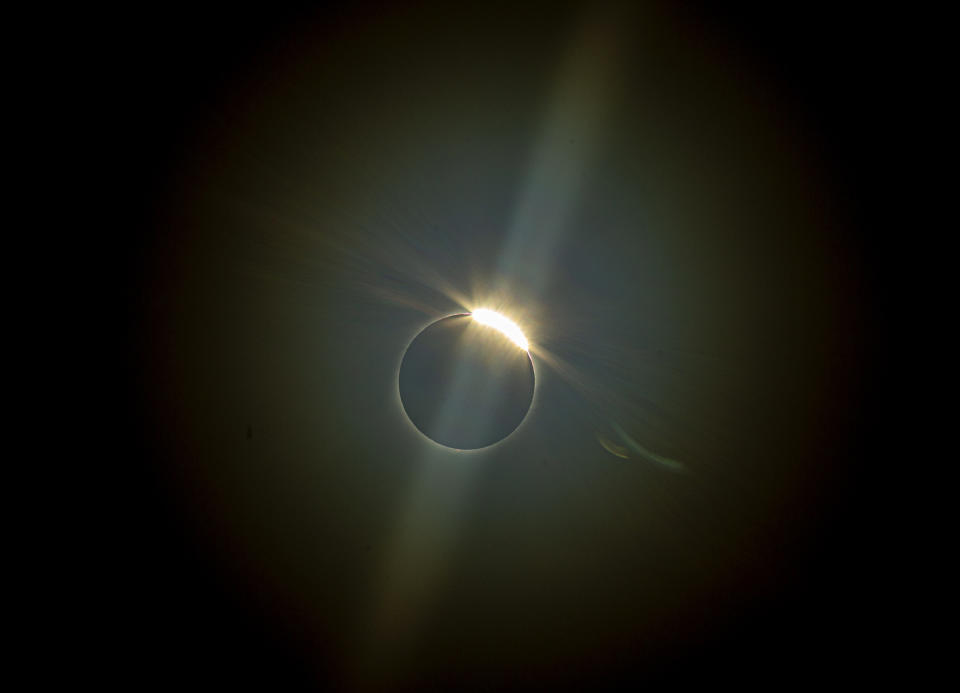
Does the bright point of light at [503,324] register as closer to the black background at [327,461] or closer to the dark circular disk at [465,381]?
the dark circular disk at [465,381]

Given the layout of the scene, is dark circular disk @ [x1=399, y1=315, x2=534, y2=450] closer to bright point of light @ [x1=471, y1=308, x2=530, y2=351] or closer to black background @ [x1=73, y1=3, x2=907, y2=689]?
bright point of light @ [x1=471, y1=308, x2=530, y2=351]

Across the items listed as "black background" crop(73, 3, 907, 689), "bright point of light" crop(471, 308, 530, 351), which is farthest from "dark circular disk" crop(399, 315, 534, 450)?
"black background" crop(73, 3, 907, 689)

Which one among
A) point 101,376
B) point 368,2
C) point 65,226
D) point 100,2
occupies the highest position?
point 368,2

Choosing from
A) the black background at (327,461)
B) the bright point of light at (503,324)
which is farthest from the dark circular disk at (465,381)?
the black background at (327,461)

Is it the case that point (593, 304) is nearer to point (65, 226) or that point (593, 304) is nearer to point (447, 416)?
point (447, 416)

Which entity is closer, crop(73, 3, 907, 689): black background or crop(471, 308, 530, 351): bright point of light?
crop(73, 3, 907, 689): black background

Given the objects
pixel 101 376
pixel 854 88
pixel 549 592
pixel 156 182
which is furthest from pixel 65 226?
pixel 854 88
